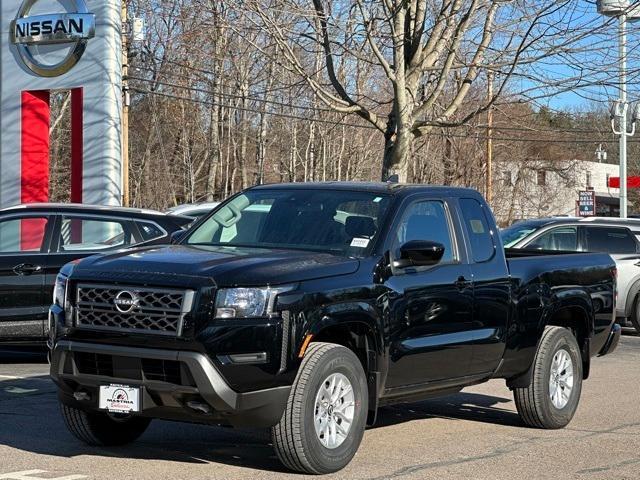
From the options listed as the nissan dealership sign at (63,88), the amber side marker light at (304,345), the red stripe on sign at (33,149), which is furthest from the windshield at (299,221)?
the red stripe on sign at (33,149)

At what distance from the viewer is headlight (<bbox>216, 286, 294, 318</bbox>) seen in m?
6.92

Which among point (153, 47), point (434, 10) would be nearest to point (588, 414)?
point (434, 10)

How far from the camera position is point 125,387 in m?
7.07

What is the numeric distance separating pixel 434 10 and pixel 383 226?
1546cm

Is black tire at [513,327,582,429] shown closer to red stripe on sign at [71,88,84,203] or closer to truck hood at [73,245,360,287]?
truck hood at [73,245,360,287]

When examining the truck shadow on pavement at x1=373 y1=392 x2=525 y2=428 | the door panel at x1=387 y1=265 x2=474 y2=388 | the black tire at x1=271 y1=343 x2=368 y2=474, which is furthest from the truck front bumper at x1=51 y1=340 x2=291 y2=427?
the truck shadow on pavement at x1=373 y1=392 x2=525 y2=428

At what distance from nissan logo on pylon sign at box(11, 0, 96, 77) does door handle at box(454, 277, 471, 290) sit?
16.4 meters

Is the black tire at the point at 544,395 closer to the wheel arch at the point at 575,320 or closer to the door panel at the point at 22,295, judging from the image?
the wheel arch at the point at 575,320

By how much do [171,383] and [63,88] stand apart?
18.1m

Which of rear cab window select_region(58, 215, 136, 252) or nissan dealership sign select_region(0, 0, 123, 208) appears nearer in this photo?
rear cab window select_region(58, 215, 136, 252)

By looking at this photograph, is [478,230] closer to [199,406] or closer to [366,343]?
[366,343]

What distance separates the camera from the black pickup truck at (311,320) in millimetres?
6930

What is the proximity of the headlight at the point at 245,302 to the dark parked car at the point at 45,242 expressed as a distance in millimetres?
5864

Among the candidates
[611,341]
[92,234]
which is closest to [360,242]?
[611,341]
